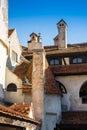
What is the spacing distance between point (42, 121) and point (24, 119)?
8490 mm

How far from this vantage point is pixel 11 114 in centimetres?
1252

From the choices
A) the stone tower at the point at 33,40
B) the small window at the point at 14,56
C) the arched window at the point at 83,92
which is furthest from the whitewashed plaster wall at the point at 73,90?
the stone tower at the point at 33,40

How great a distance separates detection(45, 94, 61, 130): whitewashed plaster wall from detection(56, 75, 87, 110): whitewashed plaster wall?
194 cm

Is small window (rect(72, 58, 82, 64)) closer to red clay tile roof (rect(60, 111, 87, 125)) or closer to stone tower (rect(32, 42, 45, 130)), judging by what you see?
red clay tile roof (rect(60, 111, 87, 125))

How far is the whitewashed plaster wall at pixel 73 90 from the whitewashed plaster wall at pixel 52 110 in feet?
6.38

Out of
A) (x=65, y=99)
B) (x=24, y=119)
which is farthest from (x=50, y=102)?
(x=24, y=119)

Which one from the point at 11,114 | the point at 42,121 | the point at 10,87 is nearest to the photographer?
the point at 11,114

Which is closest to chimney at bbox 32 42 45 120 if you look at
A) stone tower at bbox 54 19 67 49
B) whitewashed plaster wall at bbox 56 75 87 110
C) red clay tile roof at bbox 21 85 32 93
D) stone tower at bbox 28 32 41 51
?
red clay tile roof at bbox 21 85 32 93

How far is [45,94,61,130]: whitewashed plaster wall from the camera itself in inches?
971

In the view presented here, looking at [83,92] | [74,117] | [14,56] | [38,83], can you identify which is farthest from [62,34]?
[38,83]

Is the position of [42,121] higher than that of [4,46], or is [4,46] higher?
[4,46]

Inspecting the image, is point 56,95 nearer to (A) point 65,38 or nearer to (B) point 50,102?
(B) point 50,102

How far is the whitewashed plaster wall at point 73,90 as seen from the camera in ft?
92.5

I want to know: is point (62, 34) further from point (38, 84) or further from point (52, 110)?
point (38, 84)
